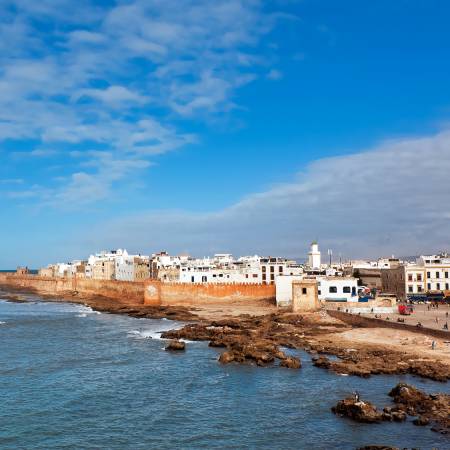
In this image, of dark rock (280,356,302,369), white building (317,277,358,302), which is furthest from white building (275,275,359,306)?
dark rock (280,356,302,369)

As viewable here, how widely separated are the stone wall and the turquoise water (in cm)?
1146

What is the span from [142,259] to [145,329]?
66843mm

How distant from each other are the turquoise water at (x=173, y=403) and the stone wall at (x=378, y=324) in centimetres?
1146

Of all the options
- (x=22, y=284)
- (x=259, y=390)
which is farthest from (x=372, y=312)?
(x=22, y=284)

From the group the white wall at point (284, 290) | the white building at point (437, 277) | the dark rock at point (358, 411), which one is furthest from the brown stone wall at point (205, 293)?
the dark rock at point (358, 411)

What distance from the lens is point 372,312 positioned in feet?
202

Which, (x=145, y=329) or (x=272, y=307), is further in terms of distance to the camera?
(x=272, y=307)

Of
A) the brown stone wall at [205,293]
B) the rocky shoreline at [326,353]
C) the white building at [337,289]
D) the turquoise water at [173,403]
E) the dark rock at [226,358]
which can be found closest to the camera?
the turquoise water at [173,403]

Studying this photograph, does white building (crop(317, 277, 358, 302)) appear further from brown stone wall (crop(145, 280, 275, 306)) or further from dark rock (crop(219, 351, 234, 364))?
dark rock (crop(219, 351, 234, 364))

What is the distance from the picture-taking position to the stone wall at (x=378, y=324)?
45531 millimetres

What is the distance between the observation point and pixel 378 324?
175 feet

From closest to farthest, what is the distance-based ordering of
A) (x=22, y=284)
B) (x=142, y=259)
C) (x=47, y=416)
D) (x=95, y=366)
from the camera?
(x=47, y=416) → (x=95, y=366) → (x=142, y=259) → (x=22, y=284)

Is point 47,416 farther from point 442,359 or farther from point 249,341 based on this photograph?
point 442,359

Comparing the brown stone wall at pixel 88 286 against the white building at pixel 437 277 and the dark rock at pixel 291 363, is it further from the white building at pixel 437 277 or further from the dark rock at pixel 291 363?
the dark rock at pixel 291 363
